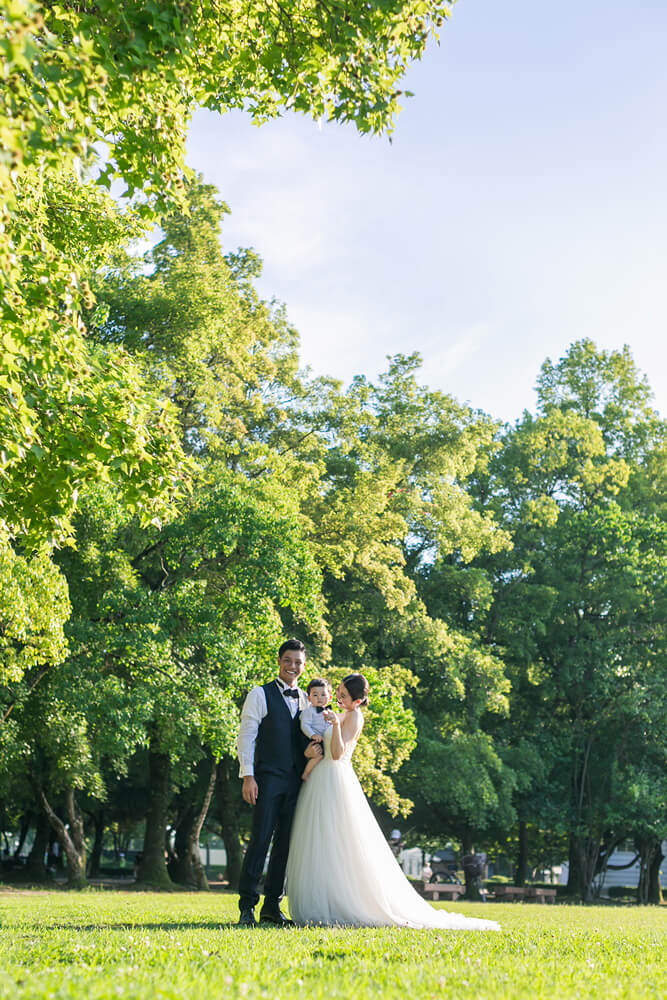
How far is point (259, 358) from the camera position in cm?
3012

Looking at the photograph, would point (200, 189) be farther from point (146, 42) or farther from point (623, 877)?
point (623, 877)

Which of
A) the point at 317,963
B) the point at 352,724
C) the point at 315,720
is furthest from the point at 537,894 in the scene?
the point at 317,963

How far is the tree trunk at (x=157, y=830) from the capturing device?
26562mm

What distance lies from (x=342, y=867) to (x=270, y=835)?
0.68 m

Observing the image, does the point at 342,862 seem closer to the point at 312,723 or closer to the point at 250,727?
the point at 312,723

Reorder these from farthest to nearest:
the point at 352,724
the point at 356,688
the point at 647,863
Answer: the point at 647,863
the point at 356,688
the point at 352,724

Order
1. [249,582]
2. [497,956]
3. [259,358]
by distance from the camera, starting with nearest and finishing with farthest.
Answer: [497,956] < [249,582] < [259,358]

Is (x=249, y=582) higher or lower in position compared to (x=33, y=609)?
higher

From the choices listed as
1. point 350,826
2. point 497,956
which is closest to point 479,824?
point 350,826

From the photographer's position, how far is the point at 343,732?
8.96 meters

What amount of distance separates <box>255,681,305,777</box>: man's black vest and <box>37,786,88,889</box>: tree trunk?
17.2m

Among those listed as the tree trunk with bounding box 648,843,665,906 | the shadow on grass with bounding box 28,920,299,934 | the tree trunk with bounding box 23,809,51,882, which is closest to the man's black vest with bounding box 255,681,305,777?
the shadow on grass with bounding box 28,920,299,934

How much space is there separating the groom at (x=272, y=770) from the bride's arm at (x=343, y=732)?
0.19 meters

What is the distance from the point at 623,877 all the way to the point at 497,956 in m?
73.2
